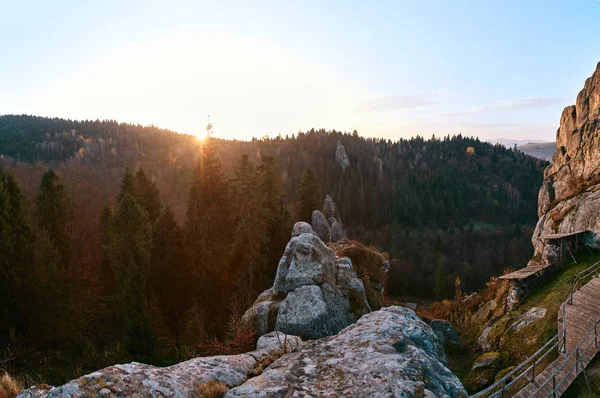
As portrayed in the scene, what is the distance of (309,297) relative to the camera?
1361 centimetres

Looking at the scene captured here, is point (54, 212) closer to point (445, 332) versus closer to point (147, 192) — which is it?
point (147, 192)

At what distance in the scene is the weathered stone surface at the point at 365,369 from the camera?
5.82m

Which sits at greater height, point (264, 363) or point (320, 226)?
point (264, 363)

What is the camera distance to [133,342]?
783 inches

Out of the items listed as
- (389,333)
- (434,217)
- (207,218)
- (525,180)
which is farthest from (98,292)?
(525,180)

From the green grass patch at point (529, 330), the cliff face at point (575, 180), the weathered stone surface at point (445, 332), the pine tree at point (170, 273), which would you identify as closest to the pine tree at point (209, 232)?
the pine tree at point (170, 273)

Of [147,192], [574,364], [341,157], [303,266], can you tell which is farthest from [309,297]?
[341,157]

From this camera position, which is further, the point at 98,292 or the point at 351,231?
the point at 351,231

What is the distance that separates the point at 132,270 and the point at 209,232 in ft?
24.3

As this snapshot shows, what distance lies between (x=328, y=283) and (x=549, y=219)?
67.6 feet

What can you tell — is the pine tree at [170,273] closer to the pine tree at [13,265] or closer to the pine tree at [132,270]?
the pine tree at [132,270]

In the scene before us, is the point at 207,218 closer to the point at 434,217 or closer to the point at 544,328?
the point at 544,328

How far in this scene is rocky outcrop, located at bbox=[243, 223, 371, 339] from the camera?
1262cm

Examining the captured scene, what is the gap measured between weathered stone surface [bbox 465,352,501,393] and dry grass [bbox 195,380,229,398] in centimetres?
1213
